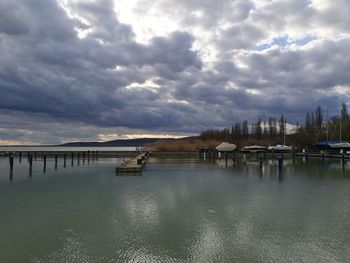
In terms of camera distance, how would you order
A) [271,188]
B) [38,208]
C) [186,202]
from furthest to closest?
[271,188] → [186,202] → [38,208]

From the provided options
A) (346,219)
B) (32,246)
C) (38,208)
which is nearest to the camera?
(32,246)

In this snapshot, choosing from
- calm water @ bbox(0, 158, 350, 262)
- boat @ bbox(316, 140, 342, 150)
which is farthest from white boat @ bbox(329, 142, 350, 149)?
calm water @ bbox(0, 158, 350, 262)

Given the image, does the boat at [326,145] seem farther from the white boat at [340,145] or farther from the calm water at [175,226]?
the calm water at [175,226]

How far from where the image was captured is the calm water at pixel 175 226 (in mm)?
9398

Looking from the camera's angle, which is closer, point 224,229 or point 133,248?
point 133,248

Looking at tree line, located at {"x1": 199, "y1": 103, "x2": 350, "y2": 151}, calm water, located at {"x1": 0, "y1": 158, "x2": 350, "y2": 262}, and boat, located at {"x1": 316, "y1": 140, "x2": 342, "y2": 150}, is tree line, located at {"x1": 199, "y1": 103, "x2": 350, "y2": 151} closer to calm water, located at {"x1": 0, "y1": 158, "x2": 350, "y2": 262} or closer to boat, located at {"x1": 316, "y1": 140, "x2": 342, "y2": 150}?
boat, located at {"x1": 316, "y1": 140, "x2": 342, "y2": 150}

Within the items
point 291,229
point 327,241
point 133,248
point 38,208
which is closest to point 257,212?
point 291,229

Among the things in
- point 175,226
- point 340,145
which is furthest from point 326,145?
point 175,226

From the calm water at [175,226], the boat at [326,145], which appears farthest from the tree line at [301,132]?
the calm water at [175,226]

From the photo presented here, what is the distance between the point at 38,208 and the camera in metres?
15.8

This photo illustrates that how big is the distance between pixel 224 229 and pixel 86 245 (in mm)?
4482

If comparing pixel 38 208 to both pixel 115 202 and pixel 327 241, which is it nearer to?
pixel 115 202

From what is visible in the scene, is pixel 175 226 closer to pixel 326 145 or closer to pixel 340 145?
pixel 340 145

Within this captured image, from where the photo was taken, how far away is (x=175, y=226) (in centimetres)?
1229
